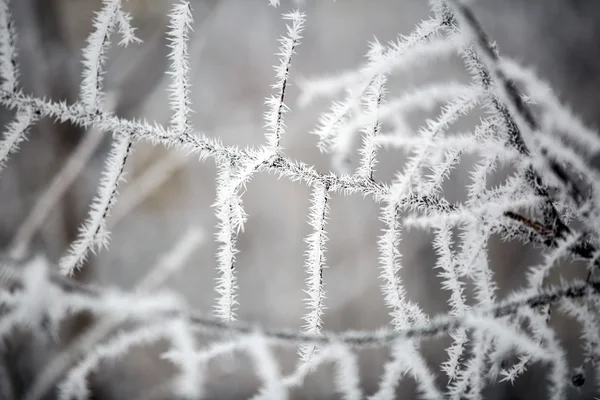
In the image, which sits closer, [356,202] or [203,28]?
[203,28]

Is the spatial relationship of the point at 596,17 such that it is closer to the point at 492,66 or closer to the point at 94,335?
the point at 492,66

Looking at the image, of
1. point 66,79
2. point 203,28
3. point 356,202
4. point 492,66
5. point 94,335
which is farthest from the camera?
point 356,202

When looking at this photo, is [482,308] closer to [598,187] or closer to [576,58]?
[598,187]

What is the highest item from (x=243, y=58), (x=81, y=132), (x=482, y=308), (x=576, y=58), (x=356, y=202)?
(x=243, y=58)

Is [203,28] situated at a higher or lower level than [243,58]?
lower

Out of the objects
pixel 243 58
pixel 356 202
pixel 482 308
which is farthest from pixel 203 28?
pixel 482 308

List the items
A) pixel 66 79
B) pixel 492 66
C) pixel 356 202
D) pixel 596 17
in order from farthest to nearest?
1. pixel 356 202
2. pixel 596 17
3. pixel 66 79
4. pixel 492 66
